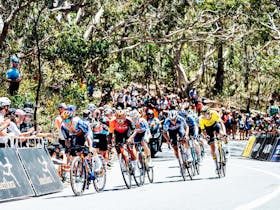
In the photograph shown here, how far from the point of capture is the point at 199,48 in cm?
6169

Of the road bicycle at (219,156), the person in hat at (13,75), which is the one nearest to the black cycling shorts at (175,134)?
the road bicycle at (219,156)

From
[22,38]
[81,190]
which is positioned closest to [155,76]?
[22,38]

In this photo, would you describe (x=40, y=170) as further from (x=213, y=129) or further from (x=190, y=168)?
(x=213, y=129)

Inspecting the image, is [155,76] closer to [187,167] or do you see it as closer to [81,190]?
[187,167]

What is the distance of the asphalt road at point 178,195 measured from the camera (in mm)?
11422

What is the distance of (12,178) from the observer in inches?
502

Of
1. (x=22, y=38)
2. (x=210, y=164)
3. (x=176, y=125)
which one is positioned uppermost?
(x=22, y=38)

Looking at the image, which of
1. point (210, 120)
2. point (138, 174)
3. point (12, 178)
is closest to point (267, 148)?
point (210, 120)

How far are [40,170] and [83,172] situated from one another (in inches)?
37.4

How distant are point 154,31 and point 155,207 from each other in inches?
1041

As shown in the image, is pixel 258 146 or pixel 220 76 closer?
pixel 258 146

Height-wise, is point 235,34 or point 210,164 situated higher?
point 235,34

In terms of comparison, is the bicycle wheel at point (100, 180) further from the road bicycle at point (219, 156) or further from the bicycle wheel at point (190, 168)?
the road bicycle at point (219, 156)

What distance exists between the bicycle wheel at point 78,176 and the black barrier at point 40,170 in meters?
0.78
